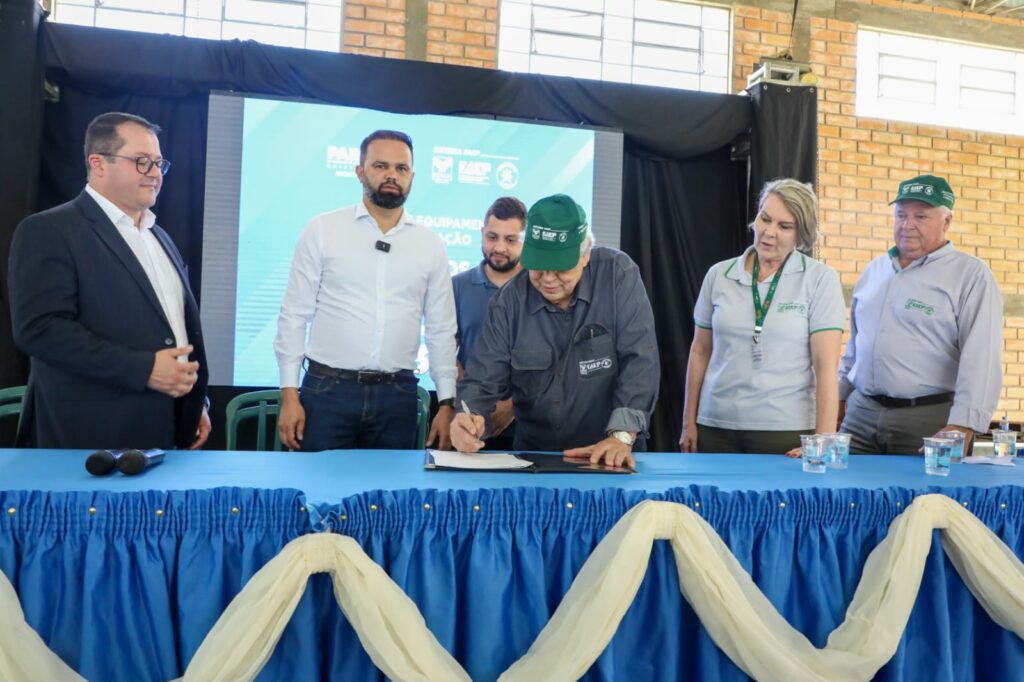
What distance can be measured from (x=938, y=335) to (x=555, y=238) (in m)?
1.44

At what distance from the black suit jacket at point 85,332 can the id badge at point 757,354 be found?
5.32 feet

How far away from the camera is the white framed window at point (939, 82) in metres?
5.81

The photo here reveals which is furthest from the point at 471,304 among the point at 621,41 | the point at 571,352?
the point at 621,41

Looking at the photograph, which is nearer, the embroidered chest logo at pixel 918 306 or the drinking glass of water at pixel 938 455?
the drinking glass of water at pixel 938 455

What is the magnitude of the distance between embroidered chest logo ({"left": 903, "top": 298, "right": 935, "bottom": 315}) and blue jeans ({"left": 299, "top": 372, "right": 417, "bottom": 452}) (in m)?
1.65

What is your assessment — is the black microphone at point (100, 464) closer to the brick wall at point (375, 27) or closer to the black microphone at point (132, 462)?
the black microphone at point (132, 462)

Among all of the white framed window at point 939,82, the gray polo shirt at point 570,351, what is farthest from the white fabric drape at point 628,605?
the white framed window at point 939,82

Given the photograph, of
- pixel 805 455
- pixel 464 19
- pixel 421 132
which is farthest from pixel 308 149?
pixel 805 455

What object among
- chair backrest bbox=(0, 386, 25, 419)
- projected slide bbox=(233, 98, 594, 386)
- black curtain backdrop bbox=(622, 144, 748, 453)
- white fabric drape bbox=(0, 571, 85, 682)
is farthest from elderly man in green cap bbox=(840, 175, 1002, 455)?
chair backrest bbox=(0, 386, 25, 419)

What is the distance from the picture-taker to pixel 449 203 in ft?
13.2

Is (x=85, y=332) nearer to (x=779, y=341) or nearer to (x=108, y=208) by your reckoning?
(x=108, y=208)

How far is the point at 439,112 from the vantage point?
388 cm

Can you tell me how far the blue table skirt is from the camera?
1.16m

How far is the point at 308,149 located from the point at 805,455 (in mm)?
2910
